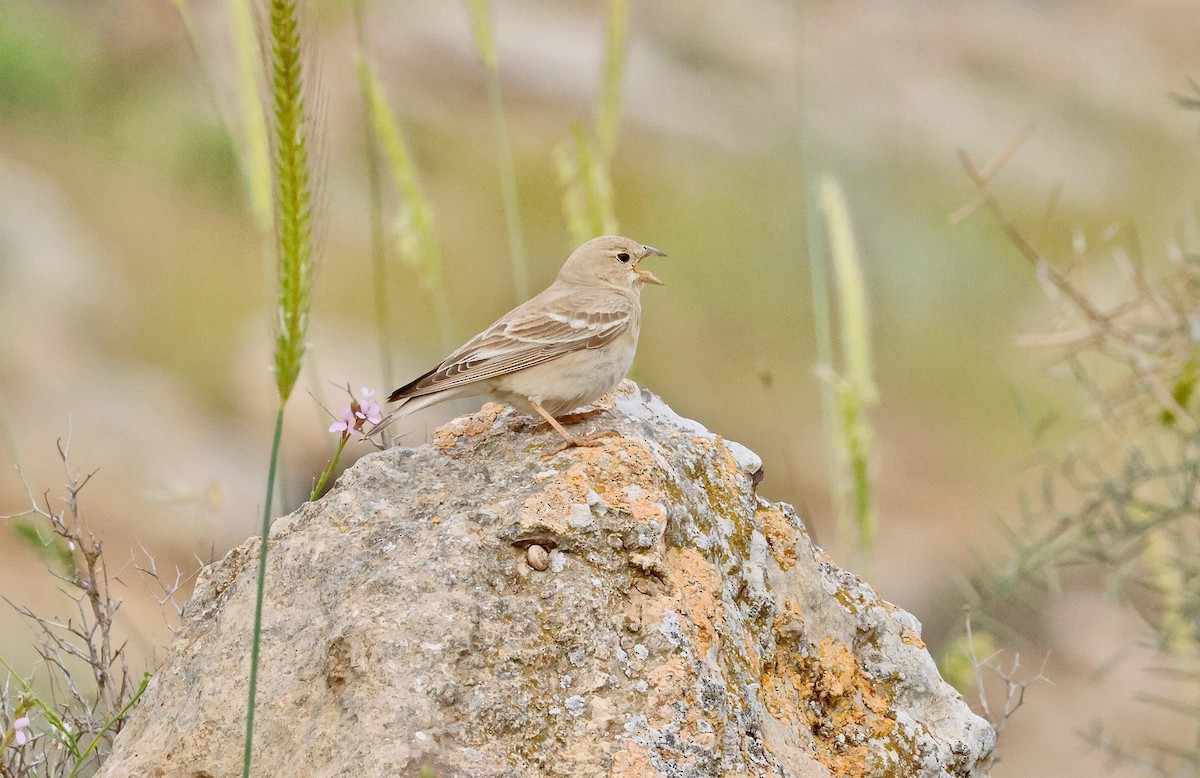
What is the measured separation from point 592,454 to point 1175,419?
3172 millimetres

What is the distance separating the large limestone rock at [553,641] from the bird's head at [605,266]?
176 cm

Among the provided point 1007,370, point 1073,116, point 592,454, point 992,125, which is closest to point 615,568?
point 592,454

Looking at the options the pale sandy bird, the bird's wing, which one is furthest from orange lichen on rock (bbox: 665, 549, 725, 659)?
the bird's wing

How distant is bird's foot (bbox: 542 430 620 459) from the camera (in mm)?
3768

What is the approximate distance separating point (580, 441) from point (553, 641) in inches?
30.7

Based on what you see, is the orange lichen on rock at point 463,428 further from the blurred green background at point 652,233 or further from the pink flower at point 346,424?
the blurred green background at point 652,233

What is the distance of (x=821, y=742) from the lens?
361cm

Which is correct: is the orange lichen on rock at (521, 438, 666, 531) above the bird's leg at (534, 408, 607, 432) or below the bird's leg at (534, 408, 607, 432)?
above

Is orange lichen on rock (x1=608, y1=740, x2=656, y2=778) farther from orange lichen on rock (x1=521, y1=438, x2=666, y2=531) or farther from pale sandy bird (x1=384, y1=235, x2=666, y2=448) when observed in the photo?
pale sandy bird (x1=384, y1=235, x2=666, y2=448)

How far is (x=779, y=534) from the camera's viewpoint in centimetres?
396

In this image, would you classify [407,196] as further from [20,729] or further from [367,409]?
[20,729]

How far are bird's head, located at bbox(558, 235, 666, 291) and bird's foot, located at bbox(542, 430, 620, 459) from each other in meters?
1.89

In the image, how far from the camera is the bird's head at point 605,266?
5727 mm

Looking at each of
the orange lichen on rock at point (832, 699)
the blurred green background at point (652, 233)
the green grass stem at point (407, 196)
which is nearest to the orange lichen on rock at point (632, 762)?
the orange lichen on rock at point (832, 699)
